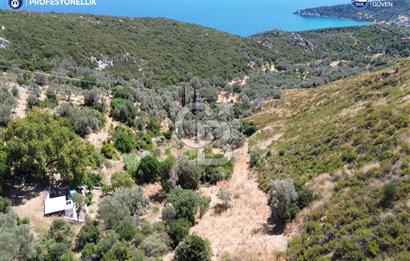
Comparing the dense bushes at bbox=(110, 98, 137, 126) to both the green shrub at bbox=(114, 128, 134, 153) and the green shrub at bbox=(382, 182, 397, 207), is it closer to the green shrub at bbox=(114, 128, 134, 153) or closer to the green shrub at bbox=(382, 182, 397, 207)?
the green shrub at bbox=(114, 128, 134, 153)

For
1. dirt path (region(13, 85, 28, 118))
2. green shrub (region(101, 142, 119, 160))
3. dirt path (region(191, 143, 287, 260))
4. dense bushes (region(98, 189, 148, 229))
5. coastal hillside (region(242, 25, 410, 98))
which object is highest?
coastal hillside (region(242, 25, 410, 98))

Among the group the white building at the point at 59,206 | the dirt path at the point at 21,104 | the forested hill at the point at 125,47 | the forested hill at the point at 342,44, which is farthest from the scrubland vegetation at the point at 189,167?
the forested hill at the point at 342,44

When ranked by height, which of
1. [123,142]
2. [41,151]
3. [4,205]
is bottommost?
[4,205]

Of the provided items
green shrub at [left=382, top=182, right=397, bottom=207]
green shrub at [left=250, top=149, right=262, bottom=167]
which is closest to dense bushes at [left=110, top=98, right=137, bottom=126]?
green shrub at [left=250, top=149, right=262, bottom=167]

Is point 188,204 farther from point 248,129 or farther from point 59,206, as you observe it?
point 248,129

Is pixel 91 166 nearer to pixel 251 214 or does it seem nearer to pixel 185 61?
pixel 251 214

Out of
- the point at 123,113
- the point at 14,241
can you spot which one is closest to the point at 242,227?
the point at 14,241

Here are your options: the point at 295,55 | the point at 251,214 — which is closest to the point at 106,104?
the point at 251,214
